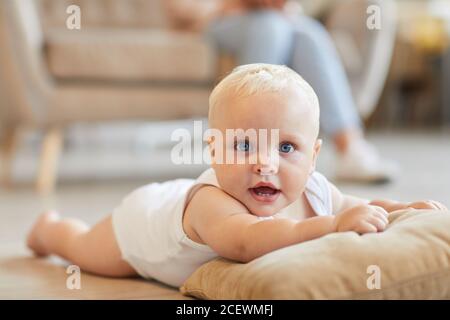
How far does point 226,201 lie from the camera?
830 mm

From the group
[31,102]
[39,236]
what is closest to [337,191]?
[39,236]

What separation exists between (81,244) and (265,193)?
39cm

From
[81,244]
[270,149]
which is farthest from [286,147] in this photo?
[81,244]

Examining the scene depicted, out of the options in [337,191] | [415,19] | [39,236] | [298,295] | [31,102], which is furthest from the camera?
[415,19]

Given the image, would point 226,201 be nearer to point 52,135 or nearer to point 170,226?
point 170,226

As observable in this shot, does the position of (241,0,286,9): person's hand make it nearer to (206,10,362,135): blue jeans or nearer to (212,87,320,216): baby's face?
(206,10,362,135): blue jeans

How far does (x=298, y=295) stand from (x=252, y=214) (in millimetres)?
150

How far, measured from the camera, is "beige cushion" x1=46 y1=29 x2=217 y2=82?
223cm

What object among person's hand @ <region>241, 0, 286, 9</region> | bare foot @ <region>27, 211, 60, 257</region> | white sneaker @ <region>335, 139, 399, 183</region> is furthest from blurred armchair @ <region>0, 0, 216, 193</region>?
bare foot @ <region>27, 211, 60, 257</region>

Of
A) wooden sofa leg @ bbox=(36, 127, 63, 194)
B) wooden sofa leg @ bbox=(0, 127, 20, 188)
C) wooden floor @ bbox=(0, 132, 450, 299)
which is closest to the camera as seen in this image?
wooden floor @ bbox=(0, 132, 450, 299)

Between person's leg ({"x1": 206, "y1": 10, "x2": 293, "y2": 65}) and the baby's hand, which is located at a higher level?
person's leg ({"x1": 206, "y1": 10, "x2": 293, "y2": 65})

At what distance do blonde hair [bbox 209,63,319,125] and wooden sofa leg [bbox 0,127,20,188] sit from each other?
1.69m

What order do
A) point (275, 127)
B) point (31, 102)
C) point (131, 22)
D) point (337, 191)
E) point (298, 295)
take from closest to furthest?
1. point (298, 295)
2. point (275, 127)
3. point (337, 191)
4. point (31, 102)
5. point (131, 22)

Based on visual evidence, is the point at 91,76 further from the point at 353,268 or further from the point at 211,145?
the point at 353,268
